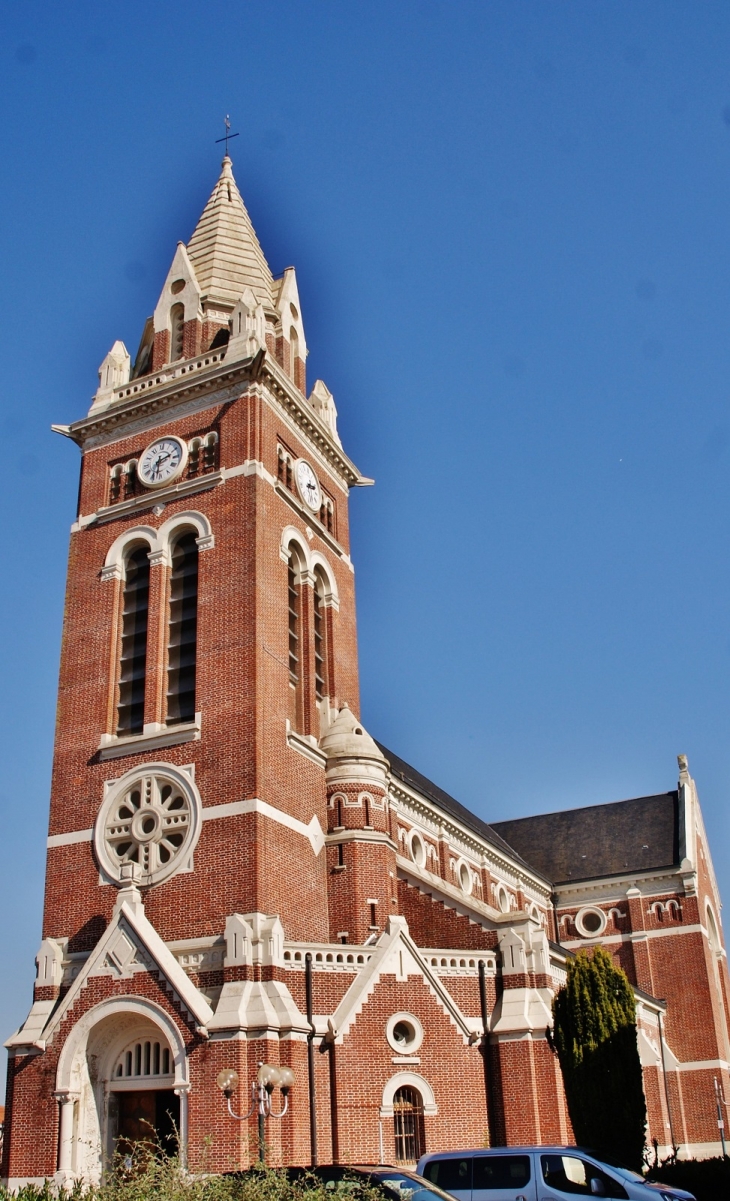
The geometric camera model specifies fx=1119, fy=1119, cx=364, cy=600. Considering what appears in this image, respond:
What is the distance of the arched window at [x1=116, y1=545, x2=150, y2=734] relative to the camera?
3275 centimetres

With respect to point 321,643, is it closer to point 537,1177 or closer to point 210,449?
point 210,449

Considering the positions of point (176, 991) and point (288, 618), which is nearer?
point (176, 991)

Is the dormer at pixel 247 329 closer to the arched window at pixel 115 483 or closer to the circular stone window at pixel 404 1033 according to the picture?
the arched window at pixel 115 483

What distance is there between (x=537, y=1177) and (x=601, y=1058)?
8130 mm

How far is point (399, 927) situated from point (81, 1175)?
927 centimetres

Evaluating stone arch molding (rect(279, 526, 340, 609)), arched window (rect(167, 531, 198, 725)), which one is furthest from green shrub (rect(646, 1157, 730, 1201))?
stone arch molding (rect(279, 526, 340, 609))

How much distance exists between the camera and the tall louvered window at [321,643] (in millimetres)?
36031

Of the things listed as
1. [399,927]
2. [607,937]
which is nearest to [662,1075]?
[607,937]

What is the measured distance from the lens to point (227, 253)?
41.2 m

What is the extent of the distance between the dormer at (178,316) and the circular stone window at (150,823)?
14.8 meters

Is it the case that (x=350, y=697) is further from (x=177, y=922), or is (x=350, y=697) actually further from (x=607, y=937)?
(x=607, y=937)

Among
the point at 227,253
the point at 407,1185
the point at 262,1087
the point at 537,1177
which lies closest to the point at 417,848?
the point at 262,1087

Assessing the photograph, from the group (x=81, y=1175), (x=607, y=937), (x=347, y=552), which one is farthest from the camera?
(x=607, y=937)

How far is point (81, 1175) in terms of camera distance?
25734 mm
